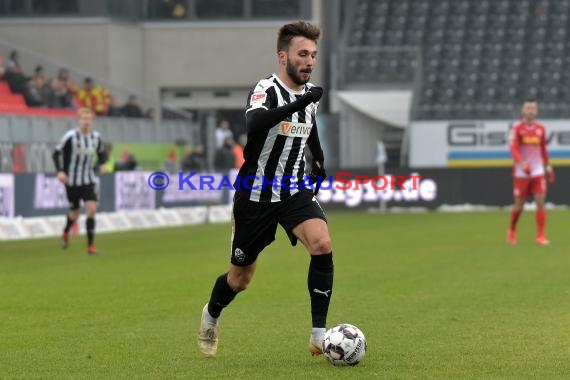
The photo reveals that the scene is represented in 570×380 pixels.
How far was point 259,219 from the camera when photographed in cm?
851

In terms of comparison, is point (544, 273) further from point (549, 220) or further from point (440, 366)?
point (549, 220)

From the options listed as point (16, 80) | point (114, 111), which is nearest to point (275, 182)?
point (16, 80)

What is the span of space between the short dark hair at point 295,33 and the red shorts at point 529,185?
489 inches

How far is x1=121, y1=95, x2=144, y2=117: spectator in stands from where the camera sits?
33678 millimetres

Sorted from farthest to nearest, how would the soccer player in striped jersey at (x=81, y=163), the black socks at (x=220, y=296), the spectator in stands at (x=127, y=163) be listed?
the spectator in stands at (x=127, y=163), the soccer player in striped jersey at (x=81, y=163), the black socks at (x=220, y=296)

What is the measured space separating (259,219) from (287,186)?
0.90ft

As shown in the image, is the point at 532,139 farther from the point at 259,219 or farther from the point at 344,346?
the point at 344,346

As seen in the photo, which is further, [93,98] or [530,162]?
[93,98]

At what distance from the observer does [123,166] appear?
29359 mm

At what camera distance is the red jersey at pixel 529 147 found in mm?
20016

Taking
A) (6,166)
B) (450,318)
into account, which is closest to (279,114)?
(450,318)

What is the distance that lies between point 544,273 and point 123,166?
1573cm

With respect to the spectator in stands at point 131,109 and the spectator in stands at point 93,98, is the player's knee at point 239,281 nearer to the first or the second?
the spectator in stands at point 93,98

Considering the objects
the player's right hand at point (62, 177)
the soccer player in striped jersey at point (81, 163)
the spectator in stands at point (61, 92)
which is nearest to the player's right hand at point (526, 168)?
the soccer player in striped jersey at point (81, 163)
